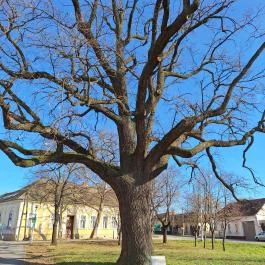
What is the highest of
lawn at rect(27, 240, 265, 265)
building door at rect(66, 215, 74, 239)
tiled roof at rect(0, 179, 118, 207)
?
tiled roof at rect(0, 179, 118, 207)

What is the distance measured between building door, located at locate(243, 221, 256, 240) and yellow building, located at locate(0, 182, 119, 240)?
22.8 m

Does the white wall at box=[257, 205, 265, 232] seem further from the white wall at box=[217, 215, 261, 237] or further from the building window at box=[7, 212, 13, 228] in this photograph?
the building window at box=[7, 212, 13, 228]

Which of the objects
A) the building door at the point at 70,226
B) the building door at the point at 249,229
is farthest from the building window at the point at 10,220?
the building door at the point at 249,229

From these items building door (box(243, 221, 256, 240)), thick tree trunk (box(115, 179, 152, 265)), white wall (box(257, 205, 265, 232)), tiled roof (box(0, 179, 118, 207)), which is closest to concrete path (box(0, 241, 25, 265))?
thick tree trunk (box(115, 179, 152, 265))

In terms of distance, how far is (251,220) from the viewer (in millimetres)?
62344

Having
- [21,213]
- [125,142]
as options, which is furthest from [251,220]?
[125,142]

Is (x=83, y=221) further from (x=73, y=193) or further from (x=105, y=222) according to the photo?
(x=73, y=193)

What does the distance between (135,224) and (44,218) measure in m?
42.2

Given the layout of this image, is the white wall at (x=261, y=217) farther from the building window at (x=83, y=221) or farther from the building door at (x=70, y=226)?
the building door at (x=70, y=226)

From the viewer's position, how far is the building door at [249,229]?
6192 centimetres

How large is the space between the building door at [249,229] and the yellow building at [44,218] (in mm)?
22828

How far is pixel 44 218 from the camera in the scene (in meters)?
50.8

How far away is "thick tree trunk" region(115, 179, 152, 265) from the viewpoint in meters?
11.0

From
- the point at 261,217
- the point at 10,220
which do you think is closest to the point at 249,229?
the point at 261,217
